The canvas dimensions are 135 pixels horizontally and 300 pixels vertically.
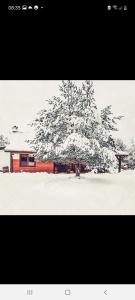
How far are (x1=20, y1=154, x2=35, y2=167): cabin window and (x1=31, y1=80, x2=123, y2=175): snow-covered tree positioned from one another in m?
0.10

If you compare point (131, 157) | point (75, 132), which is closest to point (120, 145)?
point (131, 157)

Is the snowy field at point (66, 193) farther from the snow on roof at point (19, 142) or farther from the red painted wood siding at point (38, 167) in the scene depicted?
the snow on roof at point (19, 142)

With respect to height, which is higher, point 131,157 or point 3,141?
point 3,141

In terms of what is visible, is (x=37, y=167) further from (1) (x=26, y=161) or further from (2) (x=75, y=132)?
(2) (x=75, y=132)

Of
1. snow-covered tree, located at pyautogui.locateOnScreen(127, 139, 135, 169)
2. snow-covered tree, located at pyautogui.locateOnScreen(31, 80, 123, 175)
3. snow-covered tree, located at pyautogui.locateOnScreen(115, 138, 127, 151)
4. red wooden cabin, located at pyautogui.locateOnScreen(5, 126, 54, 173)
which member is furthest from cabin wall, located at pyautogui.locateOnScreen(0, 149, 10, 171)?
snow-covered tree, located at pyautogui.locateOnScreen(127, 139, 135, 169)

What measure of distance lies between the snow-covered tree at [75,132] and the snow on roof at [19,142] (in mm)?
105

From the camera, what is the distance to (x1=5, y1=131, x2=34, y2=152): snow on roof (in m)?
4.16

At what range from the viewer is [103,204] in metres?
4.06

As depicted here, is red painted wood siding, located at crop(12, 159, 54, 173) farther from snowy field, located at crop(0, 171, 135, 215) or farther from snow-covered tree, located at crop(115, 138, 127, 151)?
snow-covered tree, located at crop(115, 138, 127, 151)

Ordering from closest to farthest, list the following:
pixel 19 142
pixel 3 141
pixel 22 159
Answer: pixel 19 142 < pixel 22 159 < pixel 3 141

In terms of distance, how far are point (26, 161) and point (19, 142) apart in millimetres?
276

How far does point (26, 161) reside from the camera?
167 inches
